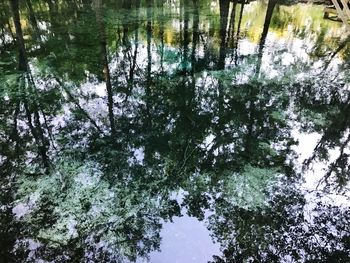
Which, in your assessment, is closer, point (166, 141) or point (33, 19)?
point (166, 141)

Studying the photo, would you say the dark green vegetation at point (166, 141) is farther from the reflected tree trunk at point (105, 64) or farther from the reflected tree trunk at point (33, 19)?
the reflected tree trunk at point (33, 19)

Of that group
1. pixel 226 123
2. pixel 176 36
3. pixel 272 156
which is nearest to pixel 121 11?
pixel 176 36

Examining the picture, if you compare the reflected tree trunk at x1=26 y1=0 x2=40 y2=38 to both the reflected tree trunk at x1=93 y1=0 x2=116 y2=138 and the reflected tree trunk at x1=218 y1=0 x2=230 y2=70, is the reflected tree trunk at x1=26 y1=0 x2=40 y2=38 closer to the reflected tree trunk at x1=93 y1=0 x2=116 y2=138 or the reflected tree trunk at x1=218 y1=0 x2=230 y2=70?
the reflected tree trunk at x1=93 y1=0 x2=116 y2=138

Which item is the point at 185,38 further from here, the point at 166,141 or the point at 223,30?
the point at 166,141

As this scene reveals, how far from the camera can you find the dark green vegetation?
4137 millimetres

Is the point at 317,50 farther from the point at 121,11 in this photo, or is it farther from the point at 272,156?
the point at 121,11

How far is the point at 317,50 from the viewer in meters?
10.2

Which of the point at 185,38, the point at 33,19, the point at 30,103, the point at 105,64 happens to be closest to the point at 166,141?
the point at 30,103

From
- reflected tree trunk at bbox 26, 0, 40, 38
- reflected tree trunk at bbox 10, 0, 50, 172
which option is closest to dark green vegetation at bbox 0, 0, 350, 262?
reflected tree trunk at bbox 10, 0, 50, 172

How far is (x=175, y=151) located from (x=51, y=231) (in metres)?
2.35

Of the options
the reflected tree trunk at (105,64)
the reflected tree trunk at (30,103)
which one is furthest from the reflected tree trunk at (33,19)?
the reflected tree trunk at (105,64)

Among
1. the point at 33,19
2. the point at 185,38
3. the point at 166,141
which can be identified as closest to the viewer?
the point at 166,141

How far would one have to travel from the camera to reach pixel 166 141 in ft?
19.4

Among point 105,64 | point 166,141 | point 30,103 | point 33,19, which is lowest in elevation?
point 166,141
